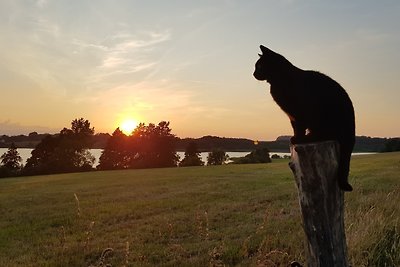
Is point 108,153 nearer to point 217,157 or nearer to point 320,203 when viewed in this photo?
point 217,157

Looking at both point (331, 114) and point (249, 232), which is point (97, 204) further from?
point (331, 114)

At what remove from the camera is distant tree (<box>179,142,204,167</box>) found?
61.2 metres

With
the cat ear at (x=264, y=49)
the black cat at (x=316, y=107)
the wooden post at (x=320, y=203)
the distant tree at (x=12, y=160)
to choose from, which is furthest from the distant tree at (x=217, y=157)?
the wooden post at (x=320, y=203)

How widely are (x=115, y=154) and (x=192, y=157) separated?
14.3 metres

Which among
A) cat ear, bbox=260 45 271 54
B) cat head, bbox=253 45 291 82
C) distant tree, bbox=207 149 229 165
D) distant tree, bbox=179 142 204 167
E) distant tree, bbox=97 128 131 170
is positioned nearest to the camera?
cat head, bbox=253 45 291 82

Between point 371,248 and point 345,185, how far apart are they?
3.58 meters

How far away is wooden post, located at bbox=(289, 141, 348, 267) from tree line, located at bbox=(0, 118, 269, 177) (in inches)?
2092

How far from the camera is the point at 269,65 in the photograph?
3.99 m

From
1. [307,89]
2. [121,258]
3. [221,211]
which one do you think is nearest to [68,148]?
[221,211]

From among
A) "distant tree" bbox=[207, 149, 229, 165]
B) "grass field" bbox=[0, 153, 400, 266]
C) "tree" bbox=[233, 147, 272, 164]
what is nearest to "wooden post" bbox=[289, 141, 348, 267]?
"grass field" bbox=[0, 153, 400, 266]

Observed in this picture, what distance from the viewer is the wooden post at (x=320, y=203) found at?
295 cm

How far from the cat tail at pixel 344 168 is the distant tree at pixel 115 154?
63670 mm

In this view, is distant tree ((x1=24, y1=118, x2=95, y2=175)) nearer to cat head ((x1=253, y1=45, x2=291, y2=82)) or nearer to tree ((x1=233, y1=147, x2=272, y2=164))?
tree ((x1=233, y1=147, x2=272, y2=164))

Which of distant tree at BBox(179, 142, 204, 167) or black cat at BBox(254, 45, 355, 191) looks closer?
black cat at BBox(254, 45, 355, 191)
